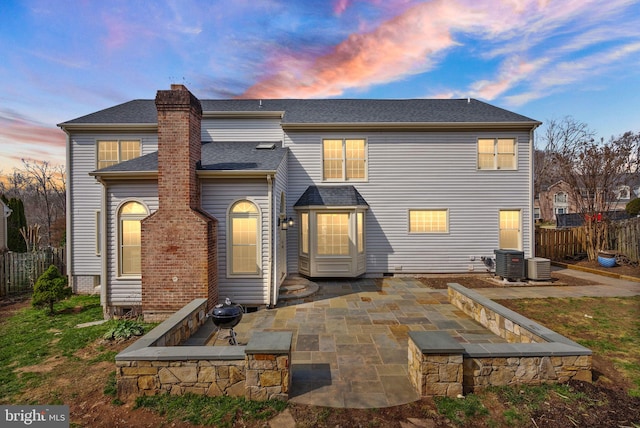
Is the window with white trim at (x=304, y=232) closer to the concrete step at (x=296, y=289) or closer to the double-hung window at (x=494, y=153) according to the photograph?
the concrete step at (x=296, y=289)

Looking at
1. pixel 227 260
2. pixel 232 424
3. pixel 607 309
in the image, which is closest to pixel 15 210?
pixel 227 260

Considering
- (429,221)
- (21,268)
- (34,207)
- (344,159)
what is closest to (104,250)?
(21,268)

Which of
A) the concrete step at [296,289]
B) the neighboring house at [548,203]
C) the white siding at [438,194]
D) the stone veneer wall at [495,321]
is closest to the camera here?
the stone veneer wall at [495,321]

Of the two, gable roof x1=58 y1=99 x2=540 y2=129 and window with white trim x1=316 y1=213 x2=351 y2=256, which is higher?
gable roof x1=58 y1=99 x2=540 y2=129

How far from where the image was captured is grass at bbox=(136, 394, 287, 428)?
320cm

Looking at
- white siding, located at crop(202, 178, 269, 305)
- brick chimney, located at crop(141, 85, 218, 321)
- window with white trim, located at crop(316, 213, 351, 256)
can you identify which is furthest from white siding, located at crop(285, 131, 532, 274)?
brick chimney, located at crop(141, 85, 218, 321)

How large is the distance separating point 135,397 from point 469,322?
6.65m

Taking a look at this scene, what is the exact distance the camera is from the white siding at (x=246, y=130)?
12.0m

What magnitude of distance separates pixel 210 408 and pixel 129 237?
236 inches

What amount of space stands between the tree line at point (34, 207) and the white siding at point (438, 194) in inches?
585

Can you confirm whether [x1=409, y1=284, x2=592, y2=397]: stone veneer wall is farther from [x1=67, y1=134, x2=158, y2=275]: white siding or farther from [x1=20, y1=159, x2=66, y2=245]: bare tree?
[x1=20, y1=159, x2=66, y2=245]: bare tree

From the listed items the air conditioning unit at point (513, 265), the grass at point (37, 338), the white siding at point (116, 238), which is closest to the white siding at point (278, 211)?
the white siding at point (116, 238)

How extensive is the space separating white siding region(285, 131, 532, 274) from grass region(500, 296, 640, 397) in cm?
362

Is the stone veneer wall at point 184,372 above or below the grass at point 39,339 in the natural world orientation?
above
